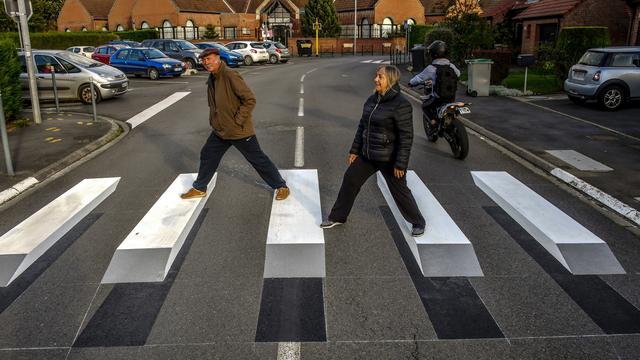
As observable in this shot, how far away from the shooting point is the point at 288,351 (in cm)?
393

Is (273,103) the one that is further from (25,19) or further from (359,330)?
(359,330)

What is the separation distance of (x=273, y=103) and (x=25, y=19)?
23.5 ft

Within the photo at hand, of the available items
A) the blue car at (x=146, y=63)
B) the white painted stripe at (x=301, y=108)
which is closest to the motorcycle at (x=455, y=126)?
the white painted stripe at (x=301, y=108)

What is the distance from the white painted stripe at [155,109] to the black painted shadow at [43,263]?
730 centimetres

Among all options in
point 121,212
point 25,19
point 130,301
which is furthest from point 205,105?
point 130,301

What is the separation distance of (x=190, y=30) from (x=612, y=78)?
171 feet

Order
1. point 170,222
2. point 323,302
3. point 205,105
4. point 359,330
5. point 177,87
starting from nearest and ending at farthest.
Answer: point 359,330
point 323,302
point 170,222
point 205,105
point 177,87

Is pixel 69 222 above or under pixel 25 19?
under

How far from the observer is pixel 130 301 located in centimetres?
467

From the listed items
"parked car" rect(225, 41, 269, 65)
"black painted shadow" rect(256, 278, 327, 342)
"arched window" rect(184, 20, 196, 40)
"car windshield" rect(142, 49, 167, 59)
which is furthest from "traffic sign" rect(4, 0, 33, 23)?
"arched window" rect(184, 20, 196, 40)

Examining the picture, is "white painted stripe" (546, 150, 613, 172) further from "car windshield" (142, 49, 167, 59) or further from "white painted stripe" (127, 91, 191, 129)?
"car windshield" (142, 49, 167, 59)

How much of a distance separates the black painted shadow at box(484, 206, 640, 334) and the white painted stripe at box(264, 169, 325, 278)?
2.17 metres

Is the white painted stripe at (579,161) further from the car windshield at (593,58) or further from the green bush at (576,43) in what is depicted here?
the green bush at (576,43)

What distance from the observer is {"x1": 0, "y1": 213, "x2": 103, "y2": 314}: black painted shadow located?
190 inches
